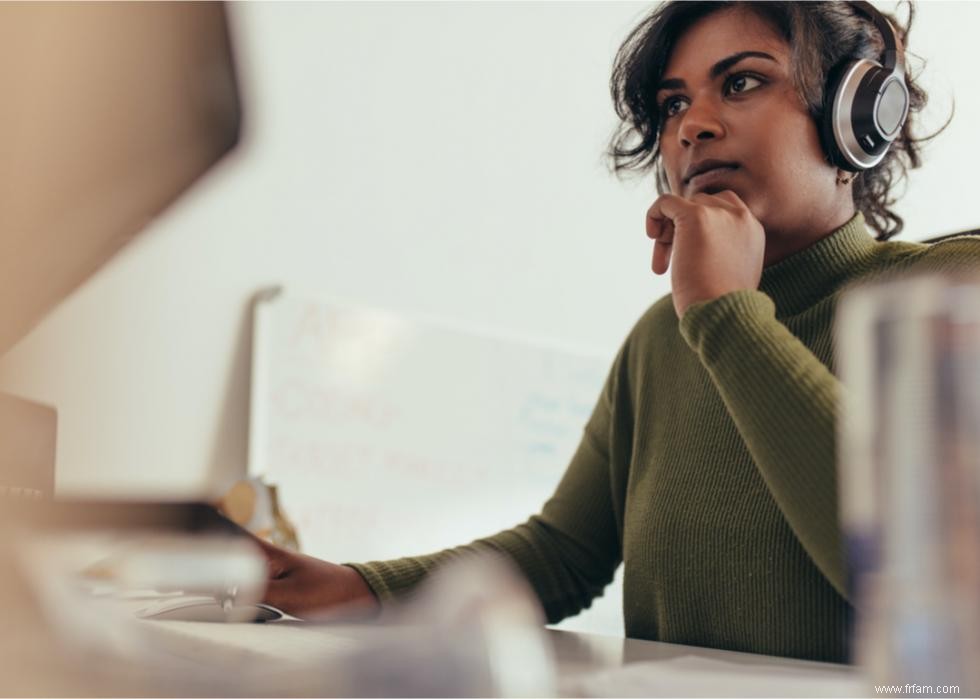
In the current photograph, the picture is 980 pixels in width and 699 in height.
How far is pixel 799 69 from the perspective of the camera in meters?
0.91

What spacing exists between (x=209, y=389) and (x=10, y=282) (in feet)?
5.38

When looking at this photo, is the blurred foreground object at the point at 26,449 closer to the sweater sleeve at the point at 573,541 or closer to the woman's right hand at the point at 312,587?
the woman's right hand at the point at 312,587

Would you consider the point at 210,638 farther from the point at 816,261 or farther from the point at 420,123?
the point at 420,123

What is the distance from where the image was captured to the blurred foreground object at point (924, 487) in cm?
28

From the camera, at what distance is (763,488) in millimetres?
766

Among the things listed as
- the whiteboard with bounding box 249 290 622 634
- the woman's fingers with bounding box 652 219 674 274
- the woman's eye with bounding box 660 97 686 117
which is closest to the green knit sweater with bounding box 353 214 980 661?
the woman's fingers with bounding box 652 219 674 274

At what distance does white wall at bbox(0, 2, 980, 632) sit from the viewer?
180 cm

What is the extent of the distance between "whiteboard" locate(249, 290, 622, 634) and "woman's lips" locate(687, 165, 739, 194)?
1.24m

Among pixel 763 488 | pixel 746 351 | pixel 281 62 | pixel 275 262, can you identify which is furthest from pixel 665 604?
pixel 281 62

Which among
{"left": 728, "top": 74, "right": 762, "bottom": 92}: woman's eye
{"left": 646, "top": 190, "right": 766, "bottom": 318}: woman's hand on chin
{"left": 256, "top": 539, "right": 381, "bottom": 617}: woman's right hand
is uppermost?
{"left": 728, "top": 74, "right": 762, "bottom": 92}: woman's eye

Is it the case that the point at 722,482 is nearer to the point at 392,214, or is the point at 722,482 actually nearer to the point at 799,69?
the point at 799,69

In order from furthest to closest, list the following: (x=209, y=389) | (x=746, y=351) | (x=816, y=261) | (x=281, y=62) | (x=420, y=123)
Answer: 1. (x=420, y=123)
2. (x=281, y=62)
3. (x=209, y=389)
4. (x=816, y=261)
5. (x=746, y=351)

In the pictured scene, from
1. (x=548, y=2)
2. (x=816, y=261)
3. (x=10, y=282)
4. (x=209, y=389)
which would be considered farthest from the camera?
(x=548, y=2)

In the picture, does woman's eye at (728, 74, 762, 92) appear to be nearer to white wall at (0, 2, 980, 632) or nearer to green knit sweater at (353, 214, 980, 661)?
green knit sweater at (353, 214, 980, 661)
